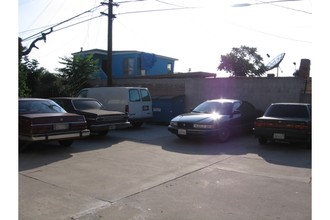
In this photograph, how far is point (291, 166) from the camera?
735cm

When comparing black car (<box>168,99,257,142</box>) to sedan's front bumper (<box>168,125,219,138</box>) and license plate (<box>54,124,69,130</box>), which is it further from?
license plate (<box>54,124,69,130</box>)

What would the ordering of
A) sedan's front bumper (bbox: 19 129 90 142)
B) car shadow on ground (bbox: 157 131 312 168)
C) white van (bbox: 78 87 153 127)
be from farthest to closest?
white van (bbox: 78 87 153 127)
sedan's front bumper (bbox: 19 129 90 142)
car shadow on ground (bbox: 157 131 312 168)

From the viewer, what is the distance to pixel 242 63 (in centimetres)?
5656

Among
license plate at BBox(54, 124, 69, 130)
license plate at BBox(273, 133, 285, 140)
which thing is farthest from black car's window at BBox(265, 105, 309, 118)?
license plate at BBox(54, 124, 69, 130)

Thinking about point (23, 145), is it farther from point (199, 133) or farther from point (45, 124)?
point (199, 133)

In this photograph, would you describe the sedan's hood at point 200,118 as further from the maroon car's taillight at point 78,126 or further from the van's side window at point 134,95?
the van's side window at point 134,95

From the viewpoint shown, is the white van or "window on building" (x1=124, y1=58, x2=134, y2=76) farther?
"window on building" (x1=124, y1=58, x2=134, y2=76)

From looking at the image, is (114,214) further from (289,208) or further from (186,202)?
(289,208)

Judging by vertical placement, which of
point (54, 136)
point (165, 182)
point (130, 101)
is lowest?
point (165, 182)

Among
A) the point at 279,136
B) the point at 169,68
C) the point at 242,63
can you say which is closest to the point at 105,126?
the point at 279,136

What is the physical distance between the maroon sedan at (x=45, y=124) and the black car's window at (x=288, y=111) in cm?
593

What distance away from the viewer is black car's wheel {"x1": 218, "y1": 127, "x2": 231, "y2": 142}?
10367mm

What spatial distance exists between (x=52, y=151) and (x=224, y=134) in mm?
5487

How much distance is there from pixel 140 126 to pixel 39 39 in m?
9.91
